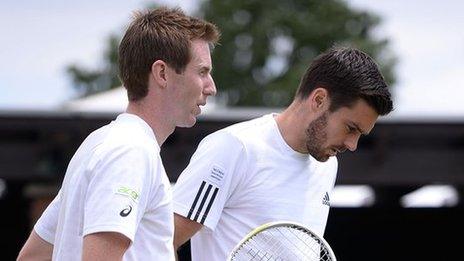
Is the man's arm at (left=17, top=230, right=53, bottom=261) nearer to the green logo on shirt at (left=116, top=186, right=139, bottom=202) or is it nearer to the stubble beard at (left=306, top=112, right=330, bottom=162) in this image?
the green logo on shirt at (left=116, top=186, right=139, bottom=202)

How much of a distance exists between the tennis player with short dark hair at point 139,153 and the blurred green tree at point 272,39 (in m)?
31.7

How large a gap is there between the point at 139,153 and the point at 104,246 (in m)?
0.26

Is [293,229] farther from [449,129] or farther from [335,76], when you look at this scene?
[449,129]

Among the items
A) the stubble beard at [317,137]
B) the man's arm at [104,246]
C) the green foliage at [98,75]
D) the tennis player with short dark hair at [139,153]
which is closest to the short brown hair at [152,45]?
the tennis player with short dark hair at [139,153]

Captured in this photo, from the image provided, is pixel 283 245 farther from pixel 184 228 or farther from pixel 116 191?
pixel 116 191

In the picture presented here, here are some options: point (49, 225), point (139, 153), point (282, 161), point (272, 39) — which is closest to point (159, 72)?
point (139, 153)

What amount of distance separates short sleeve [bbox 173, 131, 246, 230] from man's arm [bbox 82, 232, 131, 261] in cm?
114

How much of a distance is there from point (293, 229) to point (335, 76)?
2.59 ft

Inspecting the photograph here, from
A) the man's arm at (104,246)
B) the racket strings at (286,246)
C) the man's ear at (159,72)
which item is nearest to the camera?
the man's arm at (104,246)

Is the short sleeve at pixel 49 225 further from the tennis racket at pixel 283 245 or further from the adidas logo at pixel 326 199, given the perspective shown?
the adidas logo at pixel 326 199

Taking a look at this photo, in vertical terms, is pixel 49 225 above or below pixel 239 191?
below

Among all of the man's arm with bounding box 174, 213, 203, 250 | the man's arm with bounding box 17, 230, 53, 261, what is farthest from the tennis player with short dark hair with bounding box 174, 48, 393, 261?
the man's arm with bounding box 17, 230, 53, 261

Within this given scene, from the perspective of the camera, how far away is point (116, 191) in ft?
11.2

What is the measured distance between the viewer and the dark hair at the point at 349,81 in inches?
185
